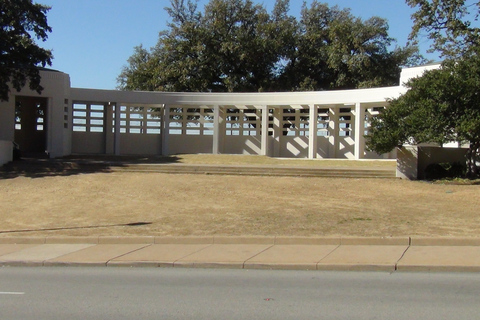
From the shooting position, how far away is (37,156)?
29.7 meters

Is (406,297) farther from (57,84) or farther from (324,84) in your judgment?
(324,84)

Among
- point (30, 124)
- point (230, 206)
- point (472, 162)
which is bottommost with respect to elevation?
point (230, 206)

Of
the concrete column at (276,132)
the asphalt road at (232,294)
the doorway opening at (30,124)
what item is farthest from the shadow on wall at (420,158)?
the doorway opening at (30,124)

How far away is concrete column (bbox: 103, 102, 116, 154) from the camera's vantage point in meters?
34.4

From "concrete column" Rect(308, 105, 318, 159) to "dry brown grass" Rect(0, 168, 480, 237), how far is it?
1011 cm

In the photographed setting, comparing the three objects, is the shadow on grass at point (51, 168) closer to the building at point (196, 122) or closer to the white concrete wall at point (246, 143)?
the building at point (196, 122)

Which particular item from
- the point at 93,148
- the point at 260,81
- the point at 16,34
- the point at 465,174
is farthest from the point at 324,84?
the point at 16,34

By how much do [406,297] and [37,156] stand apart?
26.3 meters

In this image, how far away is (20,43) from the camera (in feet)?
78.1

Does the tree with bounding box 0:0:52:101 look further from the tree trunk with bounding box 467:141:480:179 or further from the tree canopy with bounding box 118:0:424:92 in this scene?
the tree trunk with bounding box 467:141:480:179

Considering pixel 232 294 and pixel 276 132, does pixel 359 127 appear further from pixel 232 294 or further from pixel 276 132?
pixel 232 294

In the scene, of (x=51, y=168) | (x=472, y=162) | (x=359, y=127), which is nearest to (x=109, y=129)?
(x=51, y=168)

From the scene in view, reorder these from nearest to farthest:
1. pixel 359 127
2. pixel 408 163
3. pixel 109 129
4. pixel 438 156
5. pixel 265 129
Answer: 1. pixel 408 163
2. pixel 438 156
3. pixel 359 127
4. pixel 265 129
5. pixel 109 129

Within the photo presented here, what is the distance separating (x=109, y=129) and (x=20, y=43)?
37.2ft
